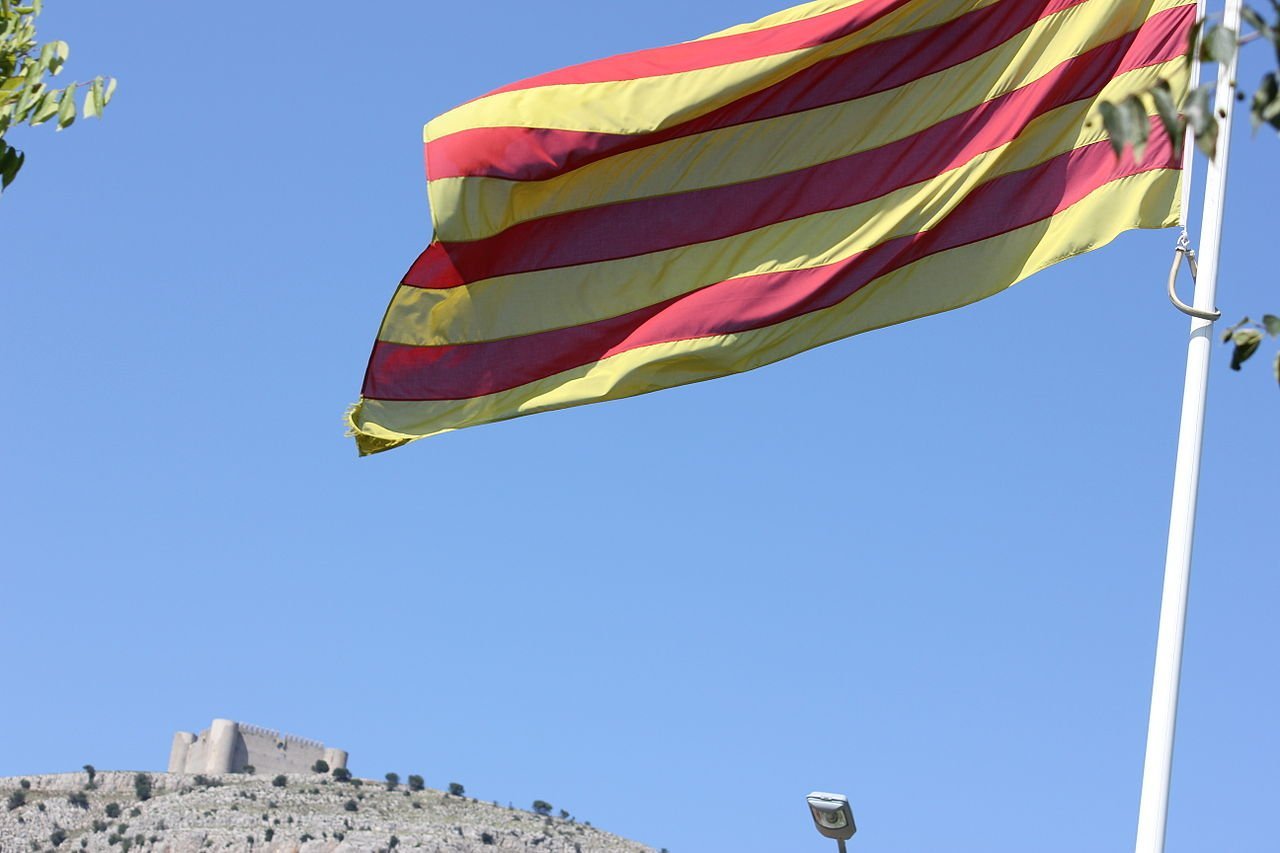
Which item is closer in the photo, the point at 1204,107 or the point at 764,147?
the point at 1204,107

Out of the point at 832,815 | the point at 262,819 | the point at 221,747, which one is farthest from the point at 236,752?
the point at 832,815

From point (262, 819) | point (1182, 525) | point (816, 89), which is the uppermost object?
point (262, 819)

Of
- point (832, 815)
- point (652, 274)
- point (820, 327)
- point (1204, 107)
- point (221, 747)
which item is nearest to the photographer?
point (1204, 107)

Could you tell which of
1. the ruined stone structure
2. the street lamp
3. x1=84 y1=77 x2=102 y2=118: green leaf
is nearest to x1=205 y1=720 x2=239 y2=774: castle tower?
the ruined stone structure

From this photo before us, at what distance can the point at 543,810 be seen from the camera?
358 feet

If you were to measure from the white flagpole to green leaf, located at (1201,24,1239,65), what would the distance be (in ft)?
9.00

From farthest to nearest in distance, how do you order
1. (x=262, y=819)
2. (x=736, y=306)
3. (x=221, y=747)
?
(x=221, y=747), (x=262, y=819), (x=736, y=306)

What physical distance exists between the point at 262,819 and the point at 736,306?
88.5m

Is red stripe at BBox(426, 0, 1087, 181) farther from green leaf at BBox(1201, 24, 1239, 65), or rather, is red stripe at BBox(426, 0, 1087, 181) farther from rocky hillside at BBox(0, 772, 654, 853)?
rocky hillside at BBox(0, 772, 654, 853)

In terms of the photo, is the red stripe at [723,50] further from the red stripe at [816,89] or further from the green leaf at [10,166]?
the green leaf at [10,166]

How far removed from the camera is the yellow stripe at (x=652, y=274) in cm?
923

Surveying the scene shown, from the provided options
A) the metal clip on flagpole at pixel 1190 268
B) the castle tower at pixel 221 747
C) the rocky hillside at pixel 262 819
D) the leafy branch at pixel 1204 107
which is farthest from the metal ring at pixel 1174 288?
the castle tower at pixel 221 747

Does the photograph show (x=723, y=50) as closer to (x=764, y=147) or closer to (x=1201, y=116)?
(x=764, y=147)

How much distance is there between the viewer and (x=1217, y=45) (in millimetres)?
4016
